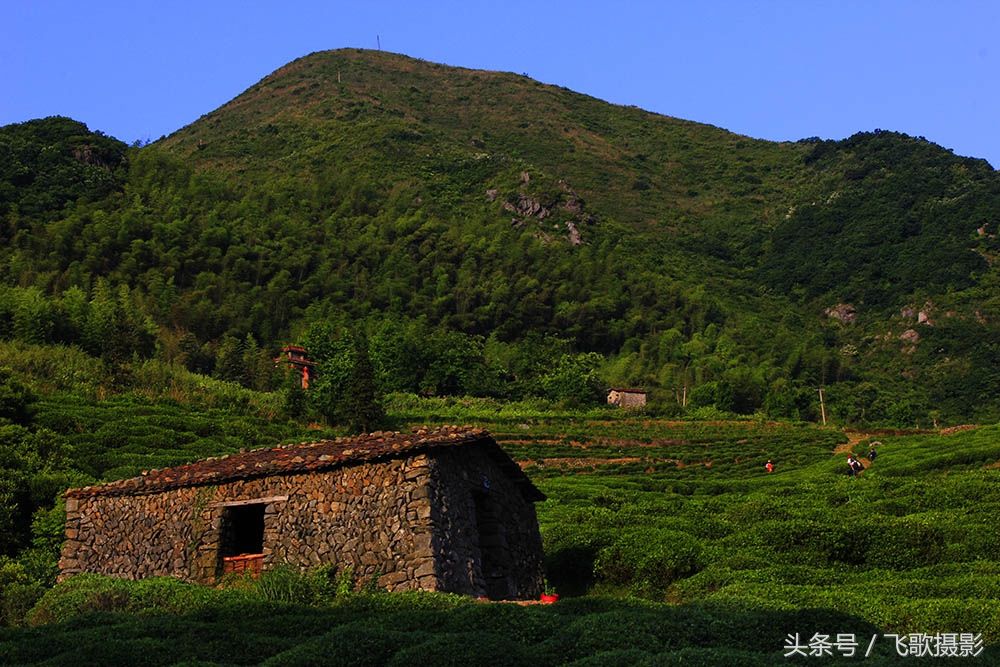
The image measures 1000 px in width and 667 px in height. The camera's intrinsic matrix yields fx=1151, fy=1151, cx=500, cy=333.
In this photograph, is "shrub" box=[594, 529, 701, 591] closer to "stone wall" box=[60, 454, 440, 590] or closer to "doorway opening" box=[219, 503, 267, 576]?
"stone wall" box=[60, 454, 440, 590]

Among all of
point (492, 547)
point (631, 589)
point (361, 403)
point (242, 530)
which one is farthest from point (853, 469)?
point (242, 530)

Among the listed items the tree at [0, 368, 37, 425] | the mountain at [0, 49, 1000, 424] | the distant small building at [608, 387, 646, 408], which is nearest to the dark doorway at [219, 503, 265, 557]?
the tree at [0, 368, 37, 425]

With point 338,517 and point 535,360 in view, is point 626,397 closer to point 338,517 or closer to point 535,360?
point 535,360

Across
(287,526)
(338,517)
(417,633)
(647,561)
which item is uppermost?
(338,517)

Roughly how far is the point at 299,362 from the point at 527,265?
44.9 metres

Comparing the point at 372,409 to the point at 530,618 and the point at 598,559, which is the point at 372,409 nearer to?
the point at 598,559

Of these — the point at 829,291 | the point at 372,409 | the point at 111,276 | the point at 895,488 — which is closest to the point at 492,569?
the point at 895,488

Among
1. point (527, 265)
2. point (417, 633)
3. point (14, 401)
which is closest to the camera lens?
point (417, 633)

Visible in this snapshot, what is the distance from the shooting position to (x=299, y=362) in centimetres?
7769

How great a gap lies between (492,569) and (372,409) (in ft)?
124

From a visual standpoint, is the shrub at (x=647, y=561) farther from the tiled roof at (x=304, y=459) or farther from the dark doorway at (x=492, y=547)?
the dark doorway at (x=492, y=547)

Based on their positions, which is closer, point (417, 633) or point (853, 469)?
point (417, 633)

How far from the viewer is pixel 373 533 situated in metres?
18.8

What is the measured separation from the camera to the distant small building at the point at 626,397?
8488 centimetres
